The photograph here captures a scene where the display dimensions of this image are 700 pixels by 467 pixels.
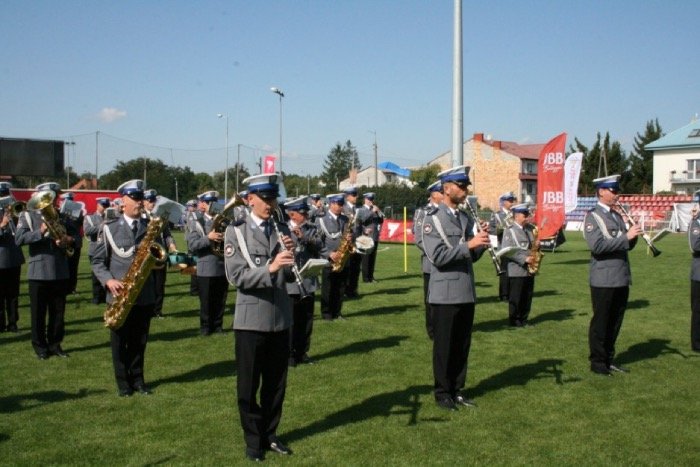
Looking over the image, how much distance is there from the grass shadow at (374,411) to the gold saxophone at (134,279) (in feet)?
7.60

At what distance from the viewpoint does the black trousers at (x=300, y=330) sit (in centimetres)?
927

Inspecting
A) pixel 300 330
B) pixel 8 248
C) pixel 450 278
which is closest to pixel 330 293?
pixel 300 330

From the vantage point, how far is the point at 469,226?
7262 millimetres

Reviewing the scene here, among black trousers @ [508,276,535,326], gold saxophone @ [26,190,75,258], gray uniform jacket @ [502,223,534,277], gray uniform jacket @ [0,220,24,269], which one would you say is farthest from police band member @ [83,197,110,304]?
black trousers @ [508,276,535,326]

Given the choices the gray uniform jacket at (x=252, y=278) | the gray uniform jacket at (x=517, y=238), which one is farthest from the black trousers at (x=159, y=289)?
the gray uniform jacket at (x=252, y=278)

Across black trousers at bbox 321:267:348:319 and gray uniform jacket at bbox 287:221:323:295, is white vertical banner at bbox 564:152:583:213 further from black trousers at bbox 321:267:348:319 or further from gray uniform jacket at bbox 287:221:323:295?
gray uniform jacket at bbox 287:221:323:295

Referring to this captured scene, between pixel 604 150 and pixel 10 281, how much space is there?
66068 mm

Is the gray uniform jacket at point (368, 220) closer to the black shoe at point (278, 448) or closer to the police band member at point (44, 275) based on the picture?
the police band member at point (44, 275)

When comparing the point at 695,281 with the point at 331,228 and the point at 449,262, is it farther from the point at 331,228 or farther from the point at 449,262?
the point at 331,228

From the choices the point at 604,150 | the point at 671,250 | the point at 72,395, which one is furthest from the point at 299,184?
the point at 72,395

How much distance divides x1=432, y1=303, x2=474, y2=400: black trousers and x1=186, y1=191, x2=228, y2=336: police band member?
188 inches

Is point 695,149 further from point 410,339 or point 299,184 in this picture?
point 410,339

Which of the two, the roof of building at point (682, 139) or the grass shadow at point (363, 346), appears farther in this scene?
the roof of building at point (682, 139)

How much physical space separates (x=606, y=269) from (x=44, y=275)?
742cm
